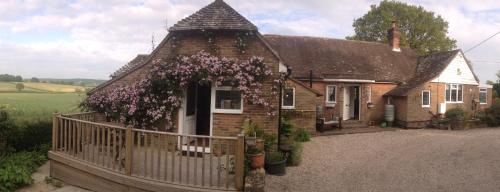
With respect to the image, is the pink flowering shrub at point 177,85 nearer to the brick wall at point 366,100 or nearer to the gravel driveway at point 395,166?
the gravel driveway at point 395,166

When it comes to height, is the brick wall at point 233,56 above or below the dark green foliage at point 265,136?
above

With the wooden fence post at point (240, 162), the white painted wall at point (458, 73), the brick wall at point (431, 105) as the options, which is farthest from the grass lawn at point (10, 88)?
the white painted wall at point (458, 73)

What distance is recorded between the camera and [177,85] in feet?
35.8

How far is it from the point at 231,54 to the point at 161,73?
210 centimetres

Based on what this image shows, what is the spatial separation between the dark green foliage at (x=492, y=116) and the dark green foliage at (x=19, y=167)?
906 inches

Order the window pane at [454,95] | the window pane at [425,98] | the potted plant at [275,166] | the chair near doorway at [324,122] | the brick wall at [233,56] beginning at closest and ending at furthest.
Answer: the potted plant at [275,166] → the brick wall at [233,56] → the chair near doorway at [324,122] → the window pane at [425,98] → the window pane at [454,95]

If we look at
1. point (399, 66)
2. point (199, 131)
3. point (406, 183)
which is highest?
point (399, 66)

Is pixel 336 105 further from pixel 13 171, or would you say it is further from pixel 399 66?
pixel 13 171

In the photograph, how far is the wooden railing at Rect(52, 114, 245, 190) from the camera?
7152 millimetres

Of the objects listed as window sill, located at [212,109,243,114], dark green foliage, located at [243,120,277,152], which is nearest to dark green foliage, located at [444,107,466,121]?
dark green foliage, located at [243,120,277,152]

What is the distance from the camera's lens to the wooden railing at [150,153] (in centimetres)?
715

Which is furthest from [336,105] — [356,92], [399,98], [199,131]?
[199,131]

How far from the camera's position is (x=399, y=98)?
21953 mm

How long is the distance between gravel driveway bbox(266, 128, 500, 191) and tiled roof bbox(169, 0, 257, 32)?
173 inches
